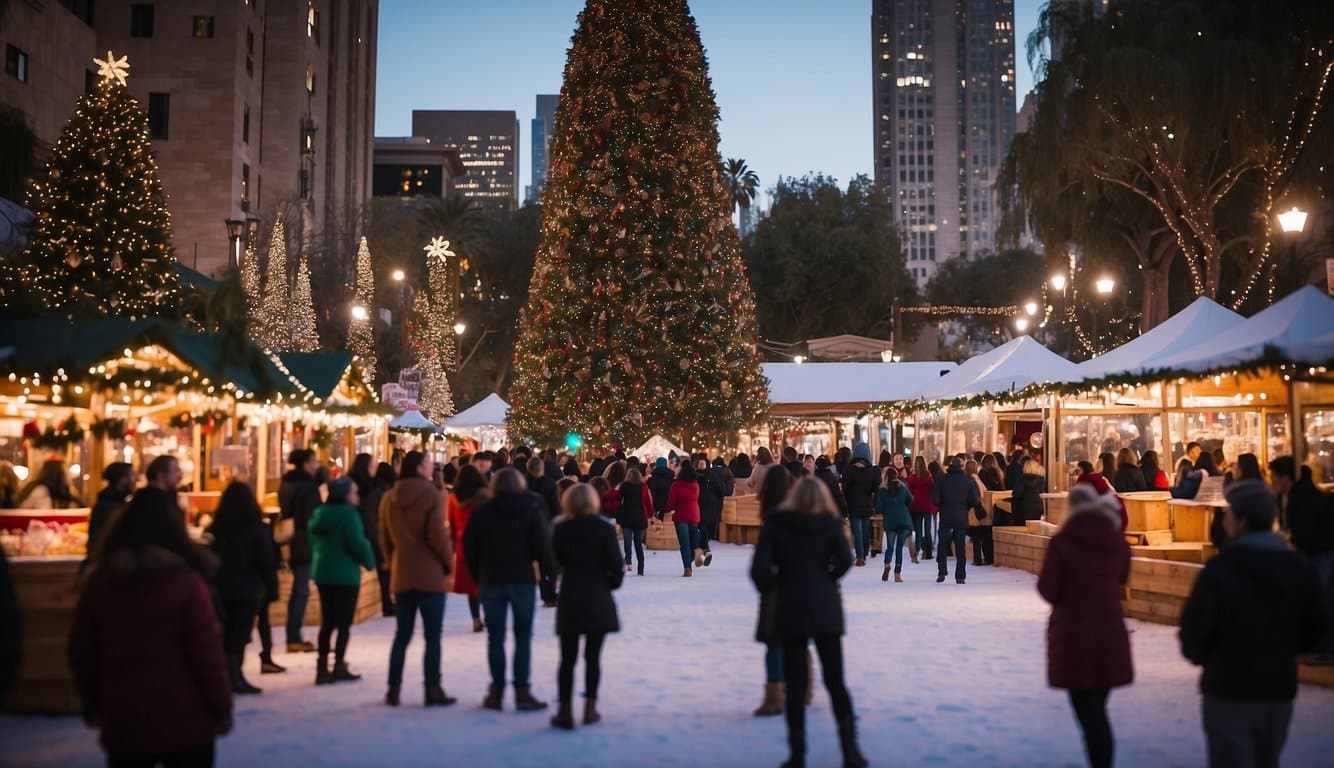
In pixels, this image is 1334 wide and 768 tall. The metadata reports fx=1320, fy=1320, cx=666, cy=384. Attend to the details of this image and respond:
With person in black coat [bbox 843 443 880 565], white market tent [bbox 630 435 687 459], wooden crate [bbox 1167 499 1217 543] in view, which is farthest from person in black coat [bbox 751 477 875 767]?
white market tent [bbox 630 435 687 459]

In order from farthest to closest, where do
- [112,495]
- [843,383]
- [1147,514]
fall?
[843,383] < [1147,514] < [112,495]

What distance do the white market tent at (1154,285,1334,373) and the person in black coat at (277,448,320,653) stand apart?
401 inches

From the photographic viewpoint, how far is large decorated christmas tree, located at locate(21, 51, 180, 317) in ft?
73.9

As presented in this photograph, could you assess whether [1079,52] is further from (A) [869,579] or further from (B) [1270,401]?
(A) [869,579]

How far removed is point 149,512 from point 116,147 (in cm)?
1805

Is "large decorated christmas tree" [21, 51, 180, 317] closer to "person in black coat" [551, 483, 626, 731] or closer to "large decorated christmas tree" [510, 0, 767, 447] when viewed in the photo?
"large decorated christmas tree" [510, 0, 767, 447]

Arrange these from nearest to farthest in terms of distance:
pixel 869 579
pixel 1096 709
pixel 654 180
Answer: pixel 1096 709 → pixel 869 579 → pixel 654 180

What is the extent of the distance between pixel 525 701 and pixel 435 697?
665mm

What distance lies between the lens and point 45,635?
30.2 ft

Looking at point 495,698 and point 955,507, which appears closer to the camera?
point 495,698

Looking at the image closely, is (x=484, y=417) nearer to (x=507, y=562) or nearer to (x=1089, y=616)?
(x=507, y=562)

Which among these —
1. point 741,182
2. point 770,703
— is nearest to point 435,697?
point 770,703

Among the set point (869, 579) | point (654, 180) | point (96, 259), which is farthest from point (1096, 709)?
point (654, 180)

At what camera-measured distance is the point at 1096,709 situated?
6.39 metres
